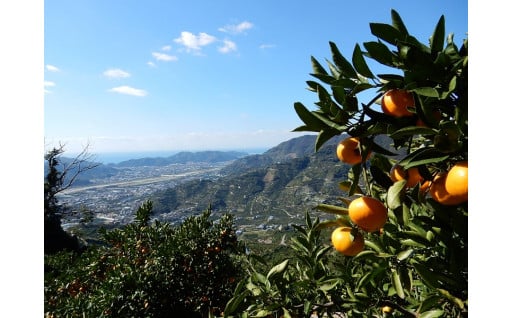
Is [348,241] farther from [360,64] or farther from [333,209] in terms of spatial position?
[360,64]

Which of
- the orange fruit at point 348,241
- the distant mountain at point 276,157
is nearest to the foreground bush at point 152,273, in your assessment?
the orange fruit at point 348,241

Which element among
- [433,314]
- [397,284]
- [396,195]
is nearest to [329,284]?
[397,284]

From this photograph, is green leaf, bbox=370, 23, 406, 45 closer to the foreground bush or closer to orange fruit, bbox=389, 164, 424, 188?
orange fruit, bbox=389, 164, 424, 188

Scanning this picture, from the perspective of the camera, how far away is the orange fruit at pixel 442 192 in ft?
1.88

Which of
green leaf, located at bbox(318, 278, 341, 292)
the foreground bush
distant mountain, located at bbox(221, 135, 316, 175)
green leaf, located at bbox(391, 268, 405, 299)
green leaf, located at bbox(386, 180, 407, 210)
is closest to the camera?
green leaf, located at bbox(386, 180, 407, 210)

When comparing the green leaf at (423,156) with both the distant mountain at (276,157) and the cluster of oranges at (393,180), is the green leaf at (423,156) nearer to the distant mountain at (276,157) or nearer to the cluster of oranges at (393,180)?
the cluster of oranges at (393,180)

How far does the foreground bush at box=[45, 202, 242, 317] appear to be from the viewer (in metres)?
3.05

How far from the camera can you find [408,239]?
0.95m

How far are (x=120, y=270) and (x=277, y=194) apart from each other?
106 m

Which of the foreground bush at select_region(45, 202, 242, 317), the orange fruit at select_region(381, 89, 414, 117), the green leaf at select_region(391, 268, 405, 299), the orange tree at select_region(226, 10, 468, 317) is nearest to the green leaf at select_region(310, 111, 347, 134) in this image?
the orange tree at select_region(226, 10, 468, 317)

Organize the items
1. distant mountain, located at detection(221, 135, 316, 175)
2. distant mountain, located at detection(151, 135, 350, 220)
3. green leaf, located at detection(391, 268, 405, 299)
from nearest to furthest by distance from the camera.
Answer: green leaf, located at detection(391, 268, 405, 299) < distant mountain, located at detection(151, 135, 350, 220) < distant mountain, located at detection(221, 135, 316, 175)

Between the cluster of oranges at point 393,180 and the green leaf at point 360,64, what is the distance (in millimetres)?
62
